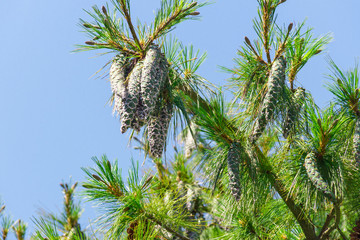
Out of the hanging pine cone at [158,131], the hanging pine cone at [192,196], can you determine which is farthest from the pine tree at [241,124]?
the hanging pine cone at [192,196]

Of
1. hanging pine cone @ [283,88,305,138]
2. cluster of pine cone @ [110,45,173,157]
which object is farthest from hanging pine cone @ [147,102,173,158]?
hanging pine cone @ [283,88,305,138]

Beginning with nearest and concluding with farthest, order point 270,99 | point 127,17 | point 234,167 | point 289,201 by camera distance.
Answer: point 270,99, point 127,17, point 234,167, point 289,201

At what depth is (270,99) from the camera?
2293 mm

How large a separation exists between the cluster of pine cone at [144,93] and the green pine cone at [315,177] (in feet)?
2.51

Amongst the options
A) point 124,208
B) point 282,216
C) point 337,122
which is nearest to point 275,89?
point 337,122

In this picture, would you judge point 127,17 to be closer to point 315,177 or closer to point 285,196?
point 315,177

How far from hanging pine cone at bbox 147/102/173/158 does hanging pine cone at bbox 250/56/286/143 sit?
424 millimetres

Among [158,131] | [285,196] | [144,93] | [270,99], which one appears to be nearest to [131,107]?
[144,93]

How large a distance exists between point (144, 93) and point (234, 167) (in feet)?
2.36

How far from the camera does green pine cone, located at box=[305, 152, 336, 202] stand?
7.75 ft

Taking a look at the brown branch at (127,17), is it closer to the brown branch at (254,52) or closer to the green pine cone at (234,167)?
the brown branch at (254,52)

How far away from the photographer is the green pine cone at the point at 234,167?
2.44 m

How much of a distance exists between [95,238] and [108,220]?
6.9 inches

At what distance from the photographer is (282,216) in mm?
3459
